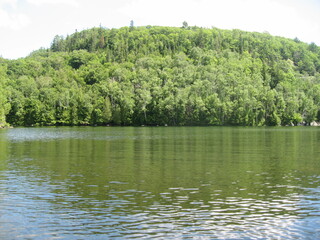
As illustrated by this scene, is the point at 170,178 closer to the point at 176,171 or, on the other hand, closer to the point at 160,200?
the point at 176,171

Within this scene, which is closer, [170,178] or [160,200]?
[160,200]

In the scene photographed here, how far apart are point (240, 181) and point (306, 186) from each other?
4.42 m

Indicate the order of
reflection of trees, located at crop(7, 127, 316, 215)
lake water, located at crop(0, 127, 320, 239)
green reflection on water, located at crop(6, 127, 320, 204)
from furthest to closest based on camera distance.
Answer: green reflection on water, located at crop(6, 127, 320, 204), reflection of trees, located at crop(7, 127, 316, 215), lake water, located at crop(0, 127, 320, 239)

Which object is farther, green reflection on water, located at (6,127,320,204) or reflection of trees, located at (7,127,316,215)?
green reflection on water, located at (6,127,320,204)

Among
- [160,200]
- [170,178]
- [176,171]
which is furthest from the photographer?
[176,171]

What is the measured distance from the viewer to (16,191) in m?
25.5

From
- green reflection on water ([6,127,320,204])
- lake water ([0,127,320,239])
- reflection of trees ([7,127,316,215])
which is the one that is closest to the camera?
lake water ([0,127,320,239])

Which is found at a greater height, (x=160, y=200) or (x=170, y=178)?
(x=170, y=178)

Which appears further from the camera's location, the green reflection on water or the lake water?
the green reflection on water

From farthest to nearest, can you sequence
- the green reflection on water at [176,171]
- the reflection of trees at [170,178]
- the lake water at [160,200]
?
1. the green reflection on water at [176,171]
2. the reflection of trees at [170,178]
3. the lake water at [160,200]

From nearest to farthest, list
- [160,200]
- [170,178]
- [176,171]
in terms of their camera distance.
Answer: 1. [160,200]
2. [170,178]
3. [176,171]

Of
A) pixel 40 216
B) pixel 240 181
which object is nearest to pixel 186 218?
pixel 40 216

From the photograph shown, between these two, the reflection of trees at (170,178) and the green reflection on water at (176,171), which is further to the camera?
the green reflection on water at (176,171)

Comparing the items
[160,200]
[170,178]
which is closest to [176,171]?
[170,178]
